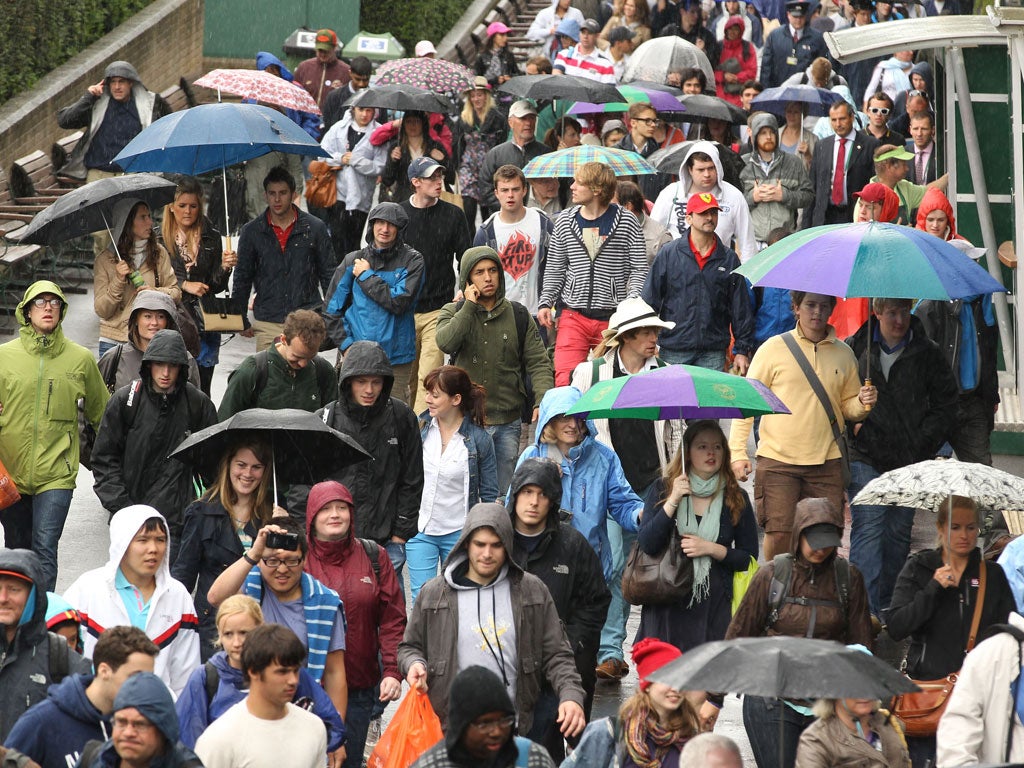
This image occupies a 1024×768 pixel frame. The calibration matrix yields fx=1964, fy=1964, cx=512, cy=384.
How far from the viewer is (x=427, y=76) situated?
18016mm

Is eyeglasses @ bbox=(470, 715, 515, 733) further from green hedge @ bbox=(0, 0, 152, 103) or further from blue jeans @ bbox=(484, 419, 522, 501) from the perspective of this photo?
green hedge @ bbox=(0, 0, 152, 103)

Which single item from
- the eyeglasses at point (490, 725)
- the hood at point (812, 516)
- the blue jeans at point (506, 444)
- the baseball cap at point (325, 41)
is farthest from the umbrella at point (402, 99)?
the eyeglasses at point (490, 725)

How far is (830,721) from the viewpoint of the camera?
7496 millimetres

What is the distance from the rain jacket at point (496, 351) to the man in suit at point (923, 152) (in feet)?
22.8

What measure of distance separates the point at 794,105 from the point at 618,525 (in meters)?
9.57

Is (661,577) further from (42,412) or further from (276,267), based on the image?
(276,267)

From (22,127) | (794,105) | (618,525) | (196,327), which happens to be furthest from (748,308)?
(22,127)

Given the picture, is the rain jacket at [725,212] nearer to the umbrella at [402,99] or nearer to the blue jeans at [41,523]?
the umbrella at [402,99]

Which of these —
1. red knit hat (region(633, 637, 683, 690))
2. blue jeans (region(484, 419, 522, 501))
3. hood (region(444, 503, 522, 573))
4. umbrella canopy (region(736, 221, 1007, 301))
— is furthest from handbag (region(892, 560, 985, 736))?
blue jeans (region(484, 419, 522, 501))

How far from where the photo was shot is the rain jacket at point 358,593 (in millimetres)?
8812

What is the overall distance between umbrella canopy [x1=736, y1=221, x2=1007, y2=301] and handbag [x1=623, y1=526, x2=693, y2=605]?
1.47 m

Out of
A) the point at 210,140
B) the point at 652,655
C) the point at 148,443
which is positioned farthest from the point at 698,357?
the point at 652,655

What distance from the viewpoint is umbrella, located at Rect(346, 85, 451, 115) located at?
16.6 meters

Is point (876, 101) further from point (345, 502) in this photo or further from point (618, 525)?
point (345, 502)
